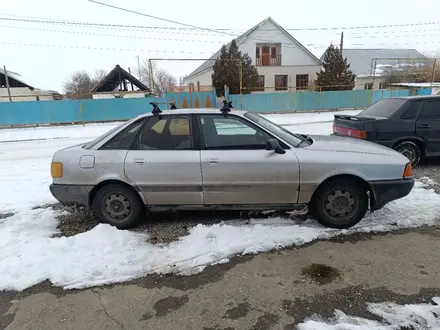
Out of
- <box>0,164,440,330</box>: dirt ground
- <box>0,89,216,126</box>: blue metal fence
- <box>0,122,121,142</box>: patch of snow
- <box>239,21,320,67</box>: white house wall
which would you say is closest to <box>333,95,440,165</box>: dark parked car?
<box>0,164,440,330</box>: dirt ground

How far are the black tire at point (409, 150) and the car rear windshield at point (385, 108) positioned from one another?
66 centimetres

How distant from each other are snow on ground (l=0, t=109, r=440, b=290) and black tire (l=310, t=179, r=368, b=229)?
13 cm

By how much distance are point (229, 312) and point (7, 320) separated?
72.7 inches

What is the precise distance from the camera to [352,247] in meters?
3.71

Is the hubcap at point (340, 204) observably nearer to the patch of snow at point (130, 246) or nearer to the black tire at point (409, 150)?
the patch of snow at point (130, 246)

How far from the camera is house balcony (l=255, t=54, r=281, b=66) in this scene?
33656 millimetres

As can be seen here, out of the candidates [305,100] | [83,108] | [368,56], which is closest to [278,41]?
[305,100]

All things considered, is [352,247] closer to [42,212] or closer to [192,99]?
[42,212]

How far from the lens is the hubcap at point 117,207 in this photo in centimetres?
423

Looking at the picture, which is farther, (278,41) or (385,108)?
(278,41)

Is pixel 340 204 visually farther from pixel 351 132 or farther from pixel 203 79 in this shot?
pixel 203 79

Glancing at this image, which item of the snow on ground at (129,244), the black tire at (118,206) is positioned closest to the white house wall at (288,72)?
the snow on ground at (129,244)

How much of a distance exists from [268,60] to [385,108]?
93.7 feet

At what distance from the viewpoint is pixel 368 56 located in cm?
4641
